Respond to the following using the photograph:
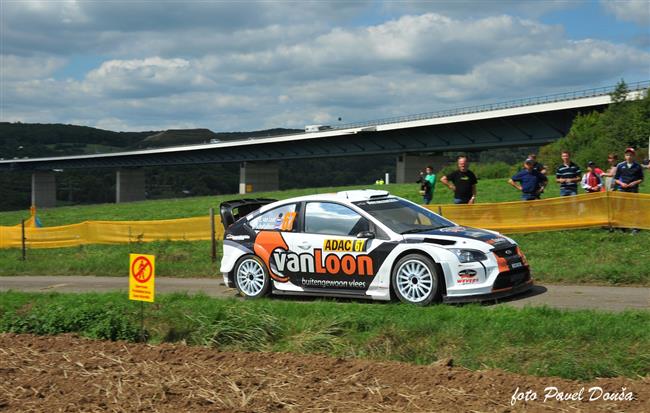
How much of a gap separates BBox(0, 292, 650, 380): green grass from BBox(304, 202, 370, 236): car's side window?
1.30m

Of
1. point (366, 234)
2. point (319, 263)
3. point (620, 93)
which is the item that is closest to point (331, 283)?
point (319, 263)

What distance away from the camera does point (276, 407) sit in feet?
19.2

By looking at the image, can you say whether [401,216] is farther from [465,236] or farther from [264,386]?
[264,386]

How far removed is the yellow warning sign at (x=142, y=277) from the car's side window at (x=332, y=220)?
3.22 meters

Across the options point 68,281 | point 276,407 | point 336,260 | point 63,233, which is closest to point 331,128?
point 63,233

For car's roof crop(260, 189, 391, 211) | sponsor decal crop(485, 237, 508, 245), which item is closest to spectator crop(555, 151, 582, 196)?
car's roof crop(260, 189, 391, 211)

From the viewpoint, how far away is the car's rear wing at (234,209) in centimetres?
1377

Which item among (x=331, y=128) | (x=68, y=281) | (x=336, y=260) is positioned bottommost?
(x=68, y=281)

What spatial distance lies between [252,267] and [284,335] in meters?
3.25

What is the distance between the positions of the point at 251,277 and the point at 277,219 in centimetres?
104

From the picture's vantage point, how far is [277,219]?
11602 millimetres

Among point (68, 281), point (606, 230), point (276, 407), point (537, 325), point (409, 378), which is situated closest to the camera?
point (276, 407)

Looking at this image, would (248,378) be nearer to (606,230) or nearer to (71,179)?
(606,230)

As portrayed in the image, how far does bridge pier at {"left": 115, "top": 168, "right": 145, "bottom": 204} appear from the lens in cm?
10806
